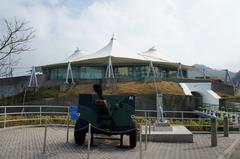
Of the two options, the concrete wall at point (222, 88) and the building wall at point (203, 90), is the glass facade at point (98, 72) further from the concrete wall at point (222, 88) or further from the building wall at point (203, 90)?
the building wall at point (203, 90)

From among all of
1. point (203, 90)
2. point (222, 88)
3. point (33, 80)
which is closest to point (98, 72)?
point (33, 80)

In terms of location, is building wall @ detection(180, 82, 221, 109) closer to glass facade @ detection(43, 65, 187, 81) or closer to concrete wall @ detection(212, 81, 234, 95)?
concrete wall @ detection(212, 81, 234, 95)

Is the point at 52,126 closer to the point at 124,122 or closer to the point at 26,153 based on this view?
the point at 124,122

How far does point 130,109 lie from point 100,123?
118 cm

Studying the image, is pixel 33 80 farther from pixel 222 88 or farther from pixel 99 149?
pixel 99 149

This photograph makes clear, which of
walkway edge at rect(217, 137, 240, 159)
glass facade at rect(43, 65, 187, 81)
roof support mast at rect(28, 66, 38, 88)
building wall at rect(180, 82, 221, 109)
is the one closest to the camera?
walkway edge at rect(217, 137, 240, 159)

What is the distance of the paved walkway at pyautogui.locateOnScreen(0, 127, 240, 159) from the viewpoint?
10078mm

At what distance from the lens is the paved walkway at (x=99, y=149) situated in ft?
33.1

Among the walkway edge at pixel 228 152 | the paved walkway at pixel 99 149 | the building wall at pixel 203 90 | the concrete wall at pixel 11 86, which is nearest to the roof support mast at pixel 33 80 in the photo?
the concrete wall at pixel 11 86

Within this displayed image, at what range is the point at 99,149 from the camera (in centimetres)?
1153

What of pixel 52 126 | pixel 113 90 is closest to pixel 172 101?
pixel 113 90

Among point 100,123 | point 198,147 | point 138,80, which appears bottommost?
point 198,147

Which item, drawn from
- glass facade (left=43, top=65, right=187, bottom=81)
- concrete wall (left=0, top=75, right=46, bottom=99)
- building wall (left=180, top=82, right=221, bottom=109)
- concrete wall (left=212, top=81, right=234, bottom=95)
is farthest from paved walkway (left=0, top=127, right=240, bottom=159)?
A: glass facade (left=43, top=65, right=187, bottom=81)

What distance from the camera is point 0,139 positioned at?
41.7 ft
